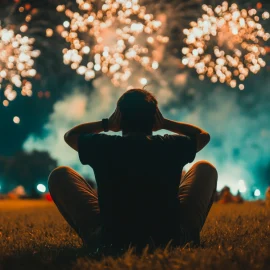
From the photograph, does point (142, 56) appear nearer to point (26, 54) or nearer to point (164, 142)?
point (26, 54)

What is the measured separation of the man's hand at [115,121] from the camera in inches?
149

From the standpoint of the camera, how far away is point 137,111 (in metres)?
3.59

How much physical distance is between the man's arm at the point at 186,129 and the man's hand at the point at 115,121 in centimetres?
31

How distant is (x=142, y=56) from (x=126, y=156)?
12.0m

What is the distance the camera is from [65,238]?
529 centimetres

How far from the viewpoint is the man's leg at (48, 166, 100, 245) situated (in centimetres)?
394

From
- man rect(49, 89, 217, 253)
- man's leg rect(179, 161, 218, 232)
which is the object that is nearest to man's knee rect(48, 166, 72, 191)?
man rect(49, 89, 217, 253)

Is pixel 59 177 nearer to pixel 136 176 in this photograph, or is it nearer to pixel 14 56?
pixel 136 176

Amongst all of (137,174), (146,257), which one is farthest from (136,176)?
(146,257)

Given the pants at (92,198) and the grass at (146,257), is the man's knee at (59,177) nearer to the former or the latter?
the pants at (92,198)

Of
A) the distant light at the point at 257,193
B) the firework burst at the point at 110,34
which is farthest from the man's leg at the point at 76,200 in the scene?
the distant light at the point at 257,193

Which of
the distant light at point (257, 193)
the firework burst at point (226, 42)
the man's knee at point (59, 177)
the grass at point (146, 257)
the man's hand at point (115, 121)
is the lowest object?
the distant light at point (257, 193)

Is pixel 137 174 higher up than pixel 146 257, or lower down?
higher up

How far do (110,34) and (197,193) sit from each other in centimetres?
1047
